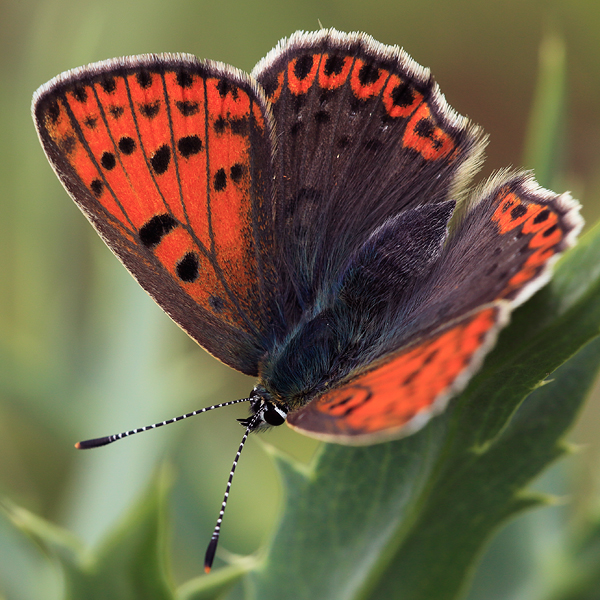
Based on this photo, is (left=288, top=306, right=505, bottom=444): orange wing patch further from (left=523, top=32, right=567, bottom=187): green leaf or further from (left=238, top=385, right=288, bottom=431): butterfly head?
(left=523, top=32, right=567, bottom=187): green leaf

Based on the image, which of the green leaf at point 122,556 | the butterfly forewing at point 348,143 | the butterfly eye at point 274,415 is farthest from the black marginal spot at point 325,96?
the green leaf at point 122,556

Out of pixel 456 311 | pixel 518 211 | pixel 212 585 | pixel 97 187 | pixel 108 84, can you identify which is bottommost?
pixel 212 585

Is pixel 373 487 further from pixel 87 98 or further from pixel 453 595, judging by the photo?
pixel 87 98

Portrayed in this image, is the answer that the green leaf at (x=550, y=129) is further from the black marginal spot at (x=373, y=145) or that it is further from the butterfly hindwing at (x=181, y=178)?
the butterfly hindwing at (x=181, y=178)

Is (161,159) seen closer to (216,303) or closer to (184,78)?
(184,78)

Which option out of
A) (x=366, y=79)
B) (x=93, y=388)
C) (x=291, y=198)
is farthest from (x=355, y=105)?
(x=93, y=388)
